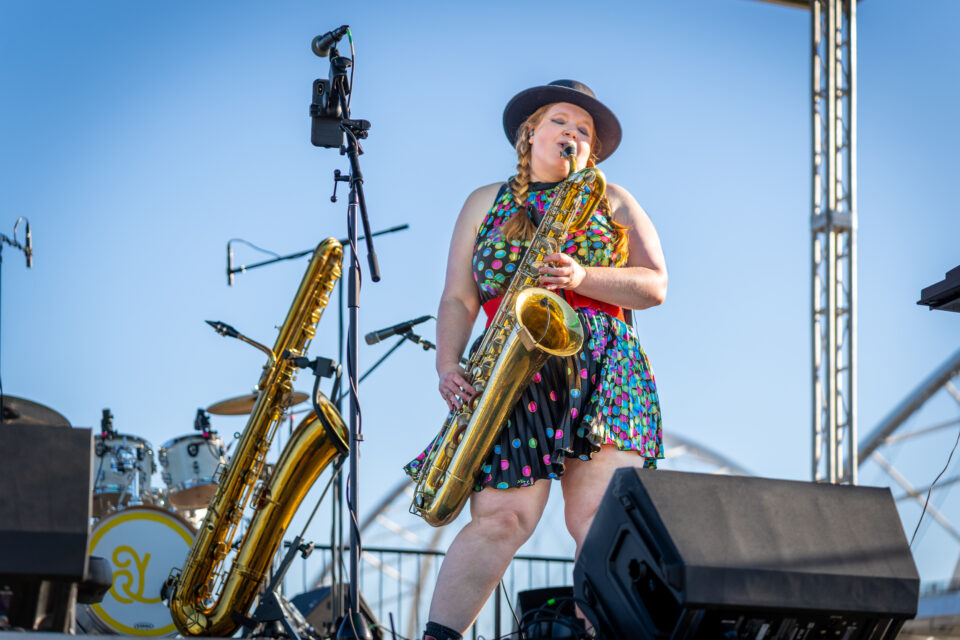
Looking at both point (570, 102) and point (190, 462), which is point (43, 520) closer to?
point (570, 102)

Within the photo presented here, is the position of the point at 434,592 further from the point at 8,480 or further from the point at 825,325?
the point at 825,325

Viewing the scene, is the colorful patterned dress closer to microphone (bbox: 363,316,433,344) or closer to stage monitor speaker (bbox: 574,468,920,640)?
stage monitor speaker (bbox: 574,468,920,640)

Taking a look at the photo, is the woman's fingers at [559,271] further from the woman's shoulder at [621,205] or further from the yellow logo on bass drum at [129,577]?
the yellow logo on bass drum at [129,577]

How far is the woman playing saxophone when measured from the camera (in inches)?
118

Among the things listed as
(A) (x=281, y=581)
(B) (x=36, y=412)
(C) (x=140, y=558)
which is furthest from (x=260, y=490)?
(B) (x=36, y=412)

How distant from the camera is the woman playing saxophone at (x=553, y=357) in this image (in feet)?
9.83

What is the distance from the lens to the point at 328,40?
3.65 m

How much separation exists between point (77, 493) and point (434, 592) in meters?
1.01

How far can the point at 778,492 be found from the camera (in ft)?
8.35

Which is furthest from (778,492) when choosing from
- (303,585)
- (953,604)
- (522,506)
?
(303,585)

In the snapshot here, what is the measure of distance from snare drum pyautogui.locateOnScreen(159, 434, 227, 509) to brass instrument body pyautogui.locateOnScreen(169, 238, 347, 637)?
6.88 ft

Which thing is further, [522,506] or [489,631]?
[489,631]

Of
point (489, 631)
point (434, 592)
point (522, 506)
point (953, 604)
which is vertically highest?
point (522, 506)

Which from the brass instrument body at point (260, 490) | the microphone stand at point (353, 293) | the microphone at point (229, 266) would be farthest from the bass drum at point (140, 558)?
the microphone stand at point (353, 293)
